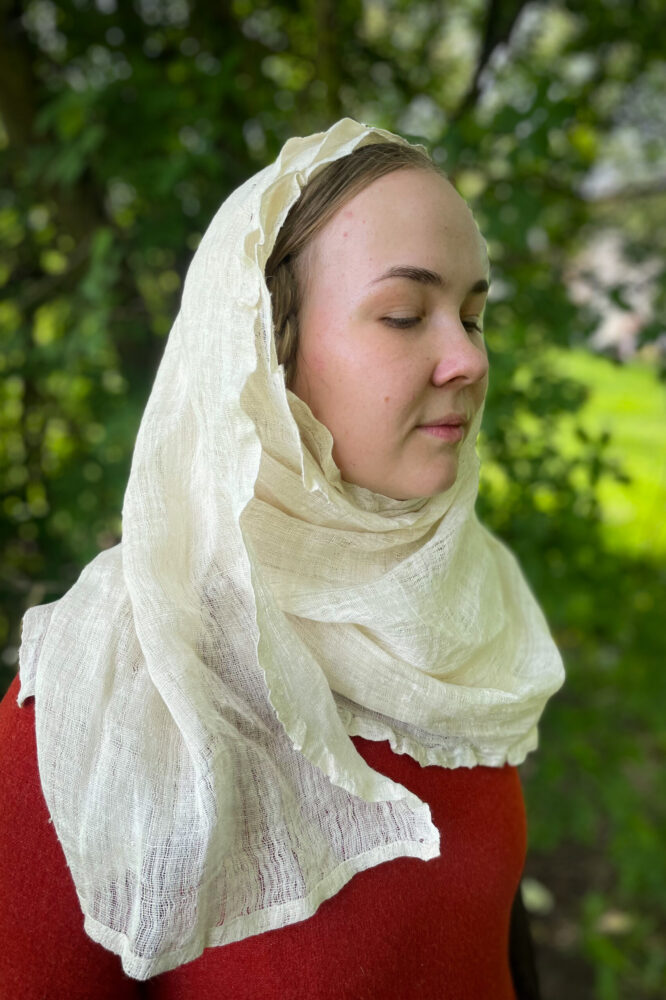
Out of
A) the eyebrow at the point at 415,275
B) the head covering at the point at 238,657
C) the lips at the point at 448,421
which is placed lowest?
the head covering at the point at 238,657

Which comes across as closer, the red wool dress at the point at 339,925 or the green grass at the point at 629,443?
the red wool dress at the point at 339,925

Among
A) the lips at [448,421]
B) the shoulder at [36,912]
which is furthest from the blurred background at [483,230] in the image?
the shoulder at [36,912]

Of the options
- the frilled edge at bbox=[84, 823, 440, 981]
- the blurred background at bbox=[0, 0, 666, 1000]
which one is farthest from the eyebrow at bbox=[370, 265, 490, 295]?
the blurred background at bbox=[0, 0, 666, 1000]

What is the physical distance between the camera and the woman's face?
1.07 m

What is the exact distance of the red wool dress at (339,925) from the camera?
94 cm

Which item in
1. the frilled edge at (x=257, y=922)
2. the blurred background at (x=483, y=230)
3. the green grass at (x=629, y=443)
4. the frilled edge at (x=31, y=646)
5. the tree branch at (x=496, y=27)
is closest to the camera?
the frilled edge at (x=257, y=922)

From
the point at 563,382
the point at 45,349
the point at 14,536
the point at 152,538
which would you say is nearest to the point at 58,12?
the point at 45,349

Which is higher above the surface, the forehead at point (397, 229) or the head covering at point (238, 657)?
the forehead at point (397, 229)

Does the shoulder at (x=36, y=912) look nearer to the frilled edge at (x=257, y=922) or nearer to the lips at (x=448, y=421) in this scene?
the frilled edge at (x=257, y=922)

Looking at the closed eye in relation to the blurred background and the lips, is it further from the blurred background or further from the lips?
the blurred background

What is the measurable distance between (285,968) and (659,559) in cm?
210

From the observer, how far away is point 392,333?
3.53 ft

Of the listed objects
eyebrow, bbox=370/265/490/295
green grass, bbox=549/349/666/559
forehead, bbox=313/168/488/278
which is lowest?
green grass, bbox=549/349/666/559

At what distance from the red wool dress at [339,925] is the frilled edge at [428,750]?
1 cm
